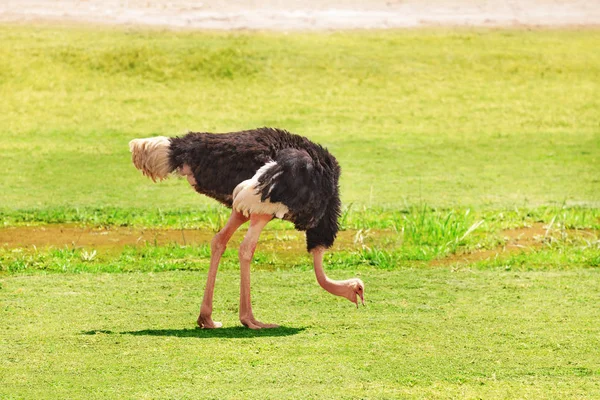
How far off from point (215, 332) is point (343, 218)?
381 centimetres

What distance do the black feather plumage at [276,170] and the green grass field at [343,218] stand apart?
0.70m

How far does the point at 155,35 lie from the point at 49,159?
17.8 feet

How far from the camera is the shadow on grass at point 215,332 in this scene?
7.16 m

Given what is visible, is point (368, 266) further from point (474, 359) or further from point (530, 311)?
point (474, 359)

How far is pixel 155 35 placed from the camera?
1875cm

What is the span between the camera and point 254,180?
7.09 metres

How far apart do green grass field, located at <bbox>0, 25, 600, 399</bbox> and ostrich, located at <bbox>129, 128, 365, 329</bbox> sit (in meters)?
0.41

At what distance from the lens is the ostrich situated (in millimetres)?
7090

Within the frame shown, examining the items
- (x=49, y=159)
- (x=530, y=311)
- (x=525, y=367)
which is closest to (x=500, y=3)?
(x=49, y=159)

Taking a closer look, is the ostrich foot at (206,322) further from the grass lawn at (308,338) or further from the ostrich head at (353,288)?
the ostrich head at (353,288)

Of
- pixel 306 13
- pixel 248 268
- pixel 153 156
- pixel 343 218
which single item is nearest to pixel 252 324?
pixel 248 268

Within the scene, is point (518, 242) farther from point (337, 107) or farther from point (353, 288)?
point (337, 107)

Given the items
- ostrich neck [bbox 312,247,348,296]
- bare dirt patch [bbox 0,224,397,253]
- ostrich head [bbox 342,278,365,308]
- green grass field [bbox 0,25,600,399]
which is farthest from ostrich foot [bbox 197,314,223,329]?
bare dirt patch [bbox 0,224,397,253]

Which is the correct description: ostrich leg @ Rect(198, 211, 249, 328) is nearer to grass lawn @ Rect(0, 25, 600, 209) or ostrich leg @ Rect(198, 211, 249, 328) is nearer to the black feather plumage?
the black feather plumage
